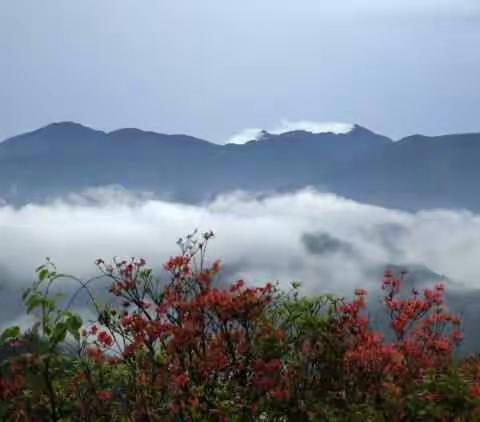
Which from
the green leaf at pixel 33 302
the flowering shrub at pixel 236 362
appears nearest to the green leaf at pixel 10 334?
the green leaf at pixel 33 302

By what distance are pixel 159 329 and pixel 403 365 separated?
2967 millimetres

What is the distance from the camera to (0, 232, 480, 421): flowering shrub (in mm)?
7543

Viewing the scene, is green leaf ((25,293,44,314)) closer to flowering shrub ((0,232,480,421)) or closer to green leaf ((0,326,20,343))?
green leaf ((0,326,20,343))

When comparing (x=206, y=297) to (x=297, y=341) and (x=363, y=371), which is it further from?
(x=363, y=371)

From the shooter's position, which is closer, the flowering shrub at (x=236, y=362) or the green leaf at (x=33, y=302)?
the green leaf at (x=33, y=302)

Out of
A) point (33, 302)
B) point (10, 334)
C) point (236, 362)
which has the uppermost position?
point (33, 302)

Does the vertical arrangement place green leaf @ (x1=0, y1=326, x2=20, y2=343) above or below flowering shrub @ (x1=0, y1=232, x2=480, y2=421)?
above

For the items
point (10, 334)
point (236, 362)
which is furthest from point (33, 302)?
point (236, 362)

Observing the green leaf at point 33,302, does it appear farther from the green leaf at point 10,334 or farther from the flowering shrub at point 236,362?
the flowering shrub at point 236,362

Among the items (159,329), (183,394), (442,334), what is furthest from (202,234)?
(442,334)

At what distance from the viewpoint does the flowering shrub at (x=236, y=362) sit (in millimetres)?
7543

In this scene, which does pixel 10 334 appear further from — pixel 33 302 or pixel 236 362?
pixel 236 362

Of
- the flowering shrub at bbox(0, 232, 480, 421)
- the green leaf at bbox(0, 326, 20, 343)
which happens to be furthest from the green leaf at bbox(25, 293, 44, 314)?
the flowering shrub at bbox(0, 232, 480, 421)

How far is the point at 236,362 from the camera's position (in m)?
8.17
